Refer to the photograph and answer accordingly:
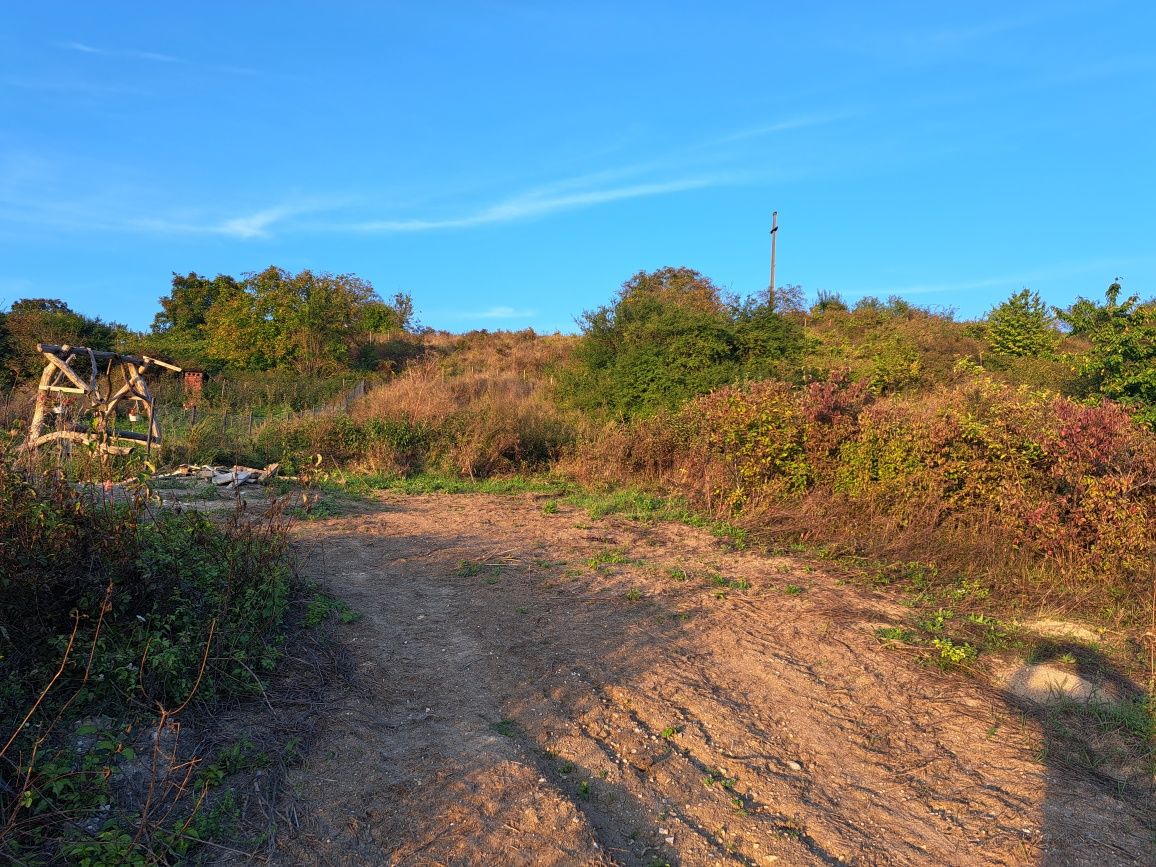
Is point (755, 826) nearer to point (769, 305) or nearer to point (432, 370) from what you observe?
point (769, 305)

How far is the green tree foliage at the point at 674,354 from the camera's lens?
14.4m

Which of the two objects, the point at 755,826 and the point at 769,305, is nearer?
the point at 755,826

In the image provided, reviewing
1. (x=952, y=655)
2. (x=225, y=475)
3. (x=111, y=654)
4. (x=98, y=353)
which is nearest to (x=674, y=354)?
(x=225, y=475)

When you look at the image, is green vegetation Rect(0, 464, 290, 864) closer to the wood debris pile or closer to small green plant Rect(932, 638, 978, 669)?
small green plant Rect(932, 638, 978, 669)

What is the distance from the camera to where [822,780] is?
3.76 metres

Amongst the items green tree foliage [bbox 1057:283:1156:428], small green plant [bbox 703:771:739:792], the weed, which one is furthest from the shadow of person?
green tree foliage [bbox 1057:283:1156:428]

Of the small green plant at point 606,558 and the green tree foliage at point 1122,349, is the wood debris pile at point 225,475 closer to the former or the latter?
the small green plant at point 606,558

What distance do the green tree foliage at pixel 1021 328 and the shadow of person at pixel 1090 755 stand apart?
612 inches

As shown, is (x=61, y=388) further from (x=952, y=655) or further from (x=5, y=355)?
(x=5, y=355)

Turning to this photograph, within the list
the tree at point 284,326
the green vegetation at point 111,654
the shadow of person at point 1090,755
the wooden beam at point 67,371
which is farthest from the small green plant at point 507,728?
the tree at point 284,326

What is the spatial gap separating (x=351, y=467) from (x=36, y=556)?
877 cm

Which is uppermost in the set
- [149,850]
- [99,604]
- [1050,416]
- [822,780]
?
[1050,416]

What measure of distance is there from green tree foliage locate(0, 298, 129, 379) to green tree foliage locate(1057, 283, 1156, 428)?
23.0 metres

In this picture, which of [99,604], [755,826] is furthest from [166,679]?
[755,826]
